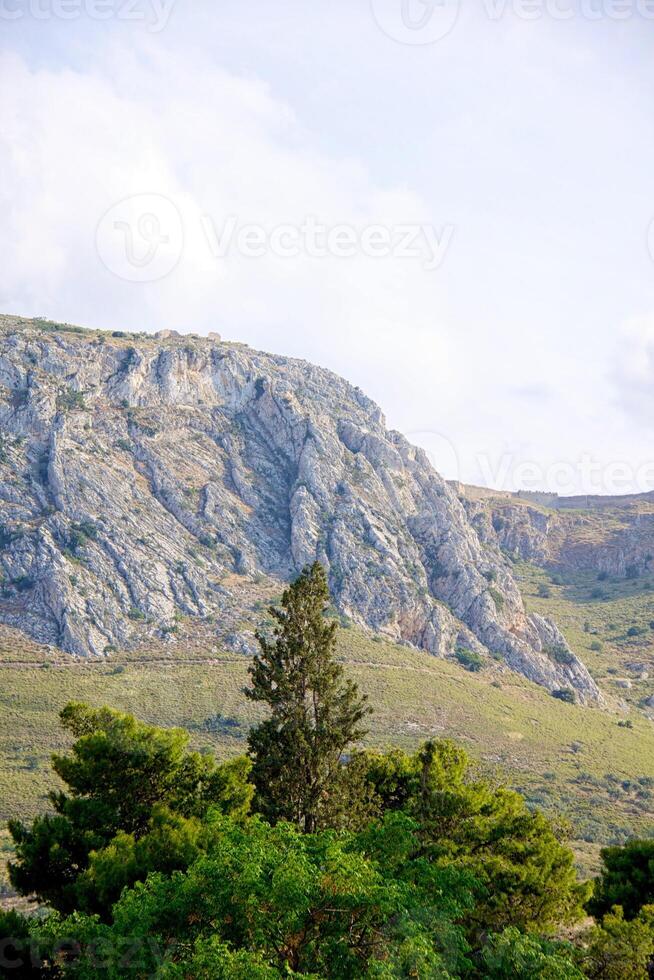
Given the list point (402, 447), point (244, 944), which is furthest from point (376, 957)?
point (402, 447)

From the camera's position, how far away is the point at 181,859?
19453mm

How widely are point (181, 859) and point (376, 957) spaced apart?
24.1 feet

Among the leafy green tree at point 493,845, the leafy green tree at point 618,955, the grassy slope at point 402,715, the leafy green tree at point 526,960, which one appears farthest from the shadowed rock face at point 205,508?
the leafy green tree at point 526,960

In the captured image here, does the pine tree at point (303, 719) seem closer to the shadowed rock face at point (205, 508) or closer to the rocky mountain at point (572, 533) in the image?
the shadowed rock face at point (205, 508)

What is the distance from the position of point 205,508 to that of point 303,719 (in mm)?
84343

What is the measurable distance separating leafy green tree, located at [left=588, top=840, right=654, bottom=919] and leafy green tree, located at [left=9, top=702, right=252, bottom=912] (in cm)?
1328

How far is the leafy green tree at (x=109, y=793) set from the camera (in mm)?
22781

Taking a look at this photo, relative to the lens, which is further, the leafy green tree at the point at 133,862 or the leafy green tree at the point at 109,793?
the leafy green tree at the point at 109,793

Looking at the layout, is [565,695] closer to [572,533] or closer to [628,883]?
[628,883]

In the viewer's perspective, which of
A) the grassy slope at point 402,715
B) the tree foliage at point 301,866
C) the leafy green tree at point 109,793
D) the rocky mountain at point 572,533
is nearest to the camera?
the tree foliage at point 301,866

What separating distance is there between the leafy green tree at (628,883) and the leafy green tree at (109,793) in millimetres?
13276

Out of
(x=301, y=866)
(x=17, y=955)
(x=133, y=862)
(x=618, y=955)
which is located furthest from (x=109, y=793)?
(x=618, y=955)

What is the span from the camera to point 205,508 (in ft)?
359

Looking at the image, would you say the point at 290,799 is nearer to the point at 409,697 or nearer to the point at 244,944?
the point at 244,944
